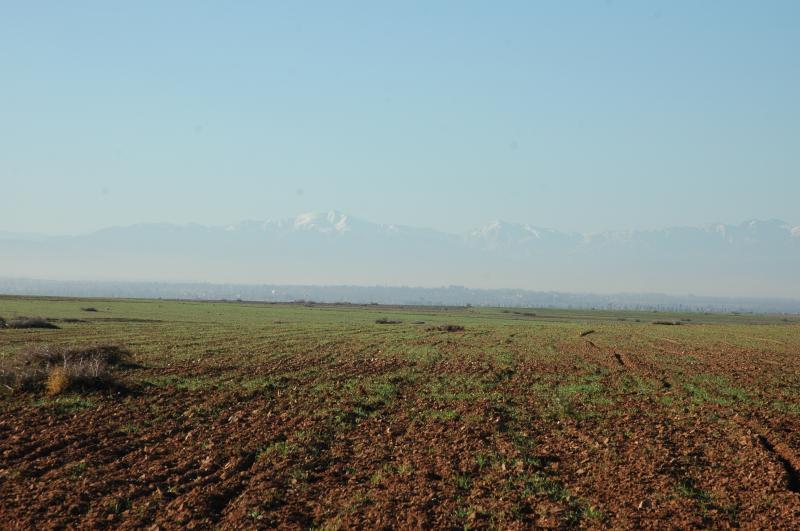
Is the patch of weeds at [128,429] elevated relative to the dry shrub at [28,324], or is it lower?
elevated

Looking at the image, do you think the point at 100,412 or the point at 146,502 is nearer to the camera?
the point at 146,502

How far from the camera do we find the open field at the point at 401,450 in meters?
10.8

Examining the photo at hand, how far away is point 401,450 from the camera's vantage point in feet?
48.1

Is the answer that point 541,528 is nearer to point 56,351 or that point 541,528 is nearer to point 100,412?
point 100,412

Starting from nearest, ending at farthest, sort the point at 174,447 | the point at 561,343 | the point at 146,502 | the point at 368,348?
1. the point at 146,502
2. the point at 174,447
3. the point at 368,348
4. the point at 561,343

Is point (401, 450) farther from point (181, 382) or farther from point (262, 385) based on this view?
point (181, 382)

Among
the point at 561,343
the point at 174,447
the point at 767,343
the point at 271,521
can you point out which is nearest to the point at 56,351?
the point at 174,447

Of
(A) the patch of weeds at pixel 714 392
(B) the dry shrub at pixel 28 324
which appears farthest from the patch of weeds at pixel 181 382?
(B) the dry shrub at pixel 28 324

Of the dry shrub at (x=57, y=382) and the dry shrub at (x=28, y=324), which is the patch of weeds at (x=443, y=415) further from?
the dry shrub at (x=28, y=324)

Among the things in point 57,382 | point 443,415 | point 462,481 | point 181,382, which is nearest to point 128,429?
point 57,382

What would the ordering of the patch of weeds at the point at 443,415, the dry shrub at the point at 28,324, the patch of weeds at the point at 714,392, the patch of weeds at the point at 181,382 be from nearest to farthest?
the patch of weeds at the point at 443,415 < the patch of weeds at the point at 714,392 < the patch of weeds at the point at 181,382 < the dry shrub at the point at 28,324

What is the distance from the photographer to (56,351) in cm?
2736

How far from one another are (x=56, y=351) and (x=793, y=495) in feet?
92.3

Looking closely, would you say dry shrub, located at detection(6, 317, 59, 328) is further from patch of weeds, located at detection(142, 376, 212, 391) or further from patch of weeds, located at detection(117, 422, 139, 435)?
patch of weeds, located at detection(117, 422, 139, 435)
